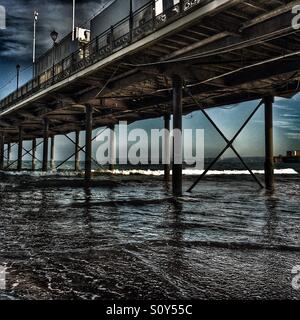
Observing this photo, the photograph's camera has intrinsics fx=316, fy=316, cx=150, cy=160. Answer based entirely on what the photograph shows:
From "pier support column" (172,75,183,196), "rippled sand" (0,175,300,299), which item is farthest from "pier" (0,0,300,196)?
"rippled sand" (0,175,300,299)

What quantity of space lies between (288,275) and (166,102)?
1355 cm

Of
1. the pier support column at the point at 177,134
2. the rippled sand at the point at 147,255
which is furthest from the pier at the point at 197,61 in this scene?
the rippled sand at the point at 147,255

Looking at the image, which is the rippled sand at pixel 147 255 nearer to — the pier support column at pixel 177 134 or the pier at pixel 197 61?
the pier support column at pixel 177 134

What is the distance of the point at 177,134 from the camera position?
1135 cm

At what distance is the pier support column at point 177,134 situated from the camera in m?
11.4

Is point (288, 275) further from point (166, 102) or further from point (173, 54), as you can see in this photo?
point (166, 102)

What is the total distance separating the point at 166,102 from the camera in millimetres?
16156

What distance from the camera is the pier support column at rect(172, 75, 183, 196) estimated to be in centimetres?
1143

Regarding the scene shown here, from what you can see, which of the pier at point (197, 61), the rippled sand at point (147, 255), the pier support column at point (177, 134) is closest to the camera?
the rippled sand at point (147, 255)

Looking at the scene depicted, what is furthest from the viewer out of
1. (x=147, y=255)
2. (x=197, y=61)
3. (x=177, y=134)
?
(x=177, y=134)

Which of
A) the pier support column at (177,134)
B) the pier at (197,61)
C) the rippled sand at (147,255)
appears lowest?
the rippled sand at (147,255)

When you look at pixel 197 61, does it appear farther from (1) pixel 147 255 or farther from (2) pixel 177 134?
(1) pixel 147 255

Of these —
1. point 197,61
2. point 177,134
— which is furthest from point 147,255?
point 197,61
